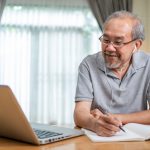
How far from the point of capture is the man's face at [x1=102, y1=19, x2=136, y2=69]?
155 cm

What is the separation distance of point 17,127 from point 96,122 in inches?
14.4

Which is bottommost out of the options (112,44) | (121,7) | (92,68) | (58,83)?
(58,83)

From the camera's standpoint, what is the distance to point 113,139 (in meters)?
1.02

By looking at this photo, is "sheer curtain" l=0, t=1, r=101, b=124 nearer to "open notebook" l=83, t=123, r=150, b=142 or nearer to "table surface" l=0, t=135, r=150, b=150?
"open notebook" l=83, t=123, r=150, b=142

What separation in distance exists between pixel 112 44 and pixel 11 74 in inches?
125

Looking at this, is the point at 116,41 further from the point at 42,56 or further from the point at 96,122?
the point at 42,56

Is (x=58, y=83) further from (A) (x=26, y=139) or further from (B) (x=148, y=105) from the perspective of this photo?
(A) (x=26, y=139)

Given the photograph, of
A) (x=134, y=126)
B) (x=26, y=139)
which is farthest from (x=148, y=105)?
(x=26, y=139)

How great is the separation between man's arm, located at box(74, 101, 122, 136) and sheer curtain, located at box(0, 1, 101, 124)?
3.01 metres

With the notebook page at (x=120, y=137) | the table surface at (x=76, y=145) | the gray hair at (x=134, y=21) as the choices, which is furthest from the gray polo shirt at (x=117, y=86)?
the table surface at (x=76, y=145)

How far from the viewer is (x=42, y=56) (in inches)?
178

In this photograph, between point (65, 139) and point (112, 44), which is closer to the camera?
point (65, 139)

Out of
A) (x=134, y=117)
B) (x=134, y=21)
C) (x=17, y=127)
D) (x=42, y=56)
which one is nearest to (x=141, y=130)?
(x=134, y=117)

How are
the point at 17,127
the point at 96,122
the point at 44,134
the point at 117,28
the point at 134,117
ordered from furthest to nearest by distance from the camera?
the point at 117,28, the point at 134,117, the point at 96,122, the point at 44,134, the point at 17,127
